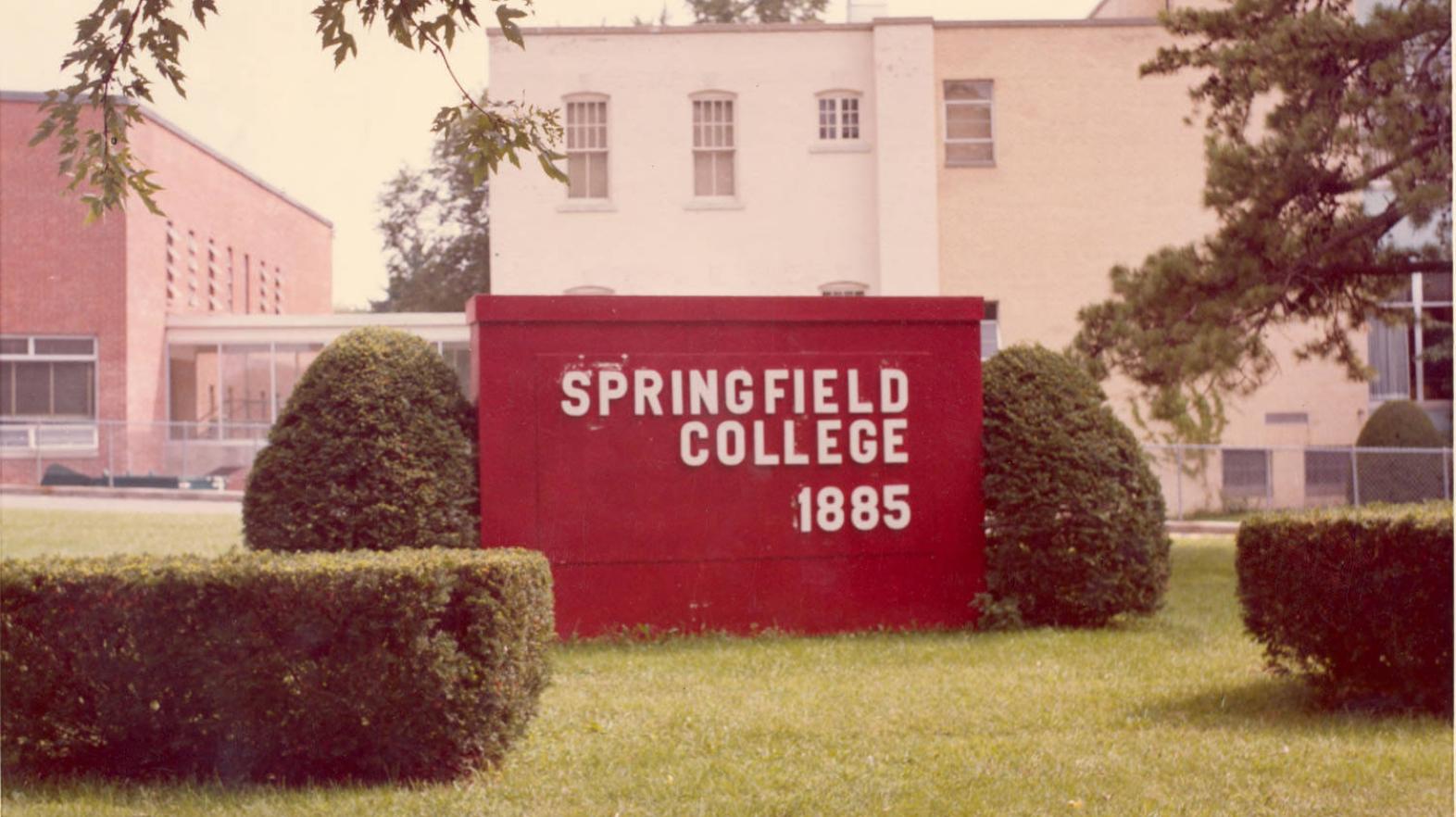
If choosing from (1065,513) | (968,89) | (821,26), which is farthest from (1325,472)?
(1065,513)

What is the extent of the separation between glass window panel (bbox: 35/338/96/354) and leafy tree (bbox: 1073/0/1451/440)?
21.0 metres

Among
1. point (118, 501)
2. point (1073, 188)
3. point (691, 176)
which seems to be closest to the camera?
point (691, 176)

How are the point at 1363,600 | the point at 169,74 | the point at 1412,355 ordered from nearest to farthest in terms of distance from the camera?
the point at 169,74
the point at 1363,600
the point at 1412,355

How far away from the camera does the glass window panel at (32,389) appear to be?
2892 cm

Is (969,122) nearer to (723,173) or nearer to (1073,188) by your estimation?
(1073,188)

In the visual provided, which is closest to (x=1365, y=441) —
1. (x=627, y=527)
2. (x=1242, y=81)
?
(x=1242, y=81)

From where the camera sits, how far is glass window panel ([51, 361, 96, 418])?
96.2 feet

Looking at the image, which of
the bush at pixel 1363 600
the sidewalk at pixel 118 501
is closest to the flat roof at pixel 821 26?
the sidewalk at pixel 118 501

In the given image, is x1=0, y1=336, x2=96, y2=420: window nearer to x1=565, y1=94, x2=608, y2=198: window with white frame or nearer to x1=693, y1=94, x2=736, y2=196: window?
x1=565, y1=94, x2=608, y2=198: window with white frame

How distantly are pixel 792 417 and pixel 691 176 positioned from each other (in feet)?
39.4

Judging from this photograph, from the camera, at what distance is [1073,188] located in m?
26.8

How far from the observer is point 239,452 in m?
29.4

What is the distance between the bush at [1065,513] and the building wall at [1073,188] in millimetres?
15882

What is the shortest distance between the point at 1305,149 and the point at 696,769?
1188 cm
